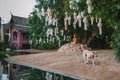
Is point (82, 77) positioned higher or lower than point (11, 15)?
lower

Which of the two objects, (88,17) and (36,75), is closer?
(36,75)

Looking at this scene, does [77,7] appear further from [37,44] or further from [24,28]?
[24,28]

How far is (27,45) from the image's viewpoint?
35.7 metres

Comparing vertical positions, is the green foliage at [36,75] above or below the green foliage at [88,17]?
below

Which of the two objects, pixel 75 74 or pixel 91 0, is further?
pixel 91 0

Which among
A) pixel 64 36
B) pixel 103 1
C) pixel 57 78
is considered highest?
pixel 103 1

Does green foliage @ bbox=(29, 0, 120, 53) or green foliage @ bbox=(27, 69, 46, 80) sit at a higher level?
green foliage @ bbox=(29, 0, 120, 53)

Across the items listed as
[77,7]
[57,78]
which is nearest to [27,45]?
[77,7]

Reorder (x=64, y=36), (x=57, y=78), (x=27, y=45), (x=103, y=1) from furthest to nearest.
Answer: (x=27, y=45) < (x=64, y=36) < (x=103, y=1) < (x=57, y=78)

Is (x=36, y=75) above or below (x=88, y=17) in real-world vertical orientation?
below

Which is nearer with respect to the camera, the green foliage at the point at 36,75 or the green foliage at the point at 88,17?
the green foliage at the point at 36,75

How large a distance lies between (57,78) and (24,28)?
26184 mm

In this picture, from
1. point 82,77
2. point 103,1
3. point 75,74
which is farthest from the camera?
point 103,1

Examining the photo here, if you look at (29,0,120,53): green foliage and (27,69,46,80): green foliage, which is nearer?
(27,69,46,80): green foliage
